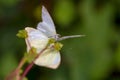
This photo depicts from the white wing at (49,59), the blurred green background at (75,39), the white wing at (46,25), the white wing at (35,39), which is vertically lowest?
the blurred green background at (75,39)

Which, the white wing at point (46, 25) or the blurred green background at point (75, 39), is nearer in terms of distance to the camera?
the white wing at point (46, 25)

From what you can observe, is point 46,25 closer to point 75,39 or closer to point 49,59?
point 49,59

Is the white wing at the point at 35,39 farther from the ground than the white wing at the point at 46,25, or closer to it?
closer to it

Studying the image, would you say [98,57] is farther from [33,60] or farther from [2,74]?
[33,60]

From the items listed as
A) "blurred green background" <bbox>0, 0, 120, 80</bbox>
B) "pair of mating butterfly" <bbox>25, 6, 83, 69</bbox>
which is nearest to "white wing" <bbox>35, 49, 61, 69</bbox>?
"pair of mating butterfly" <bbox>25, 6, 83, 69</bbox>

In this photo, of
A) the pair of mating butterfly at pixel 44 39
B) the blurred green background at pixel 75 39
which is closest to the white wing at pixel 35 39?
the pair of mating butterfly at pixel 44 39

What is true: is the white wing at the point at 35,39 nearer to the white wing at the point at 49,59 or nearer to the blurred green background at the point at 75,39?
the white wing at the point at 49,59

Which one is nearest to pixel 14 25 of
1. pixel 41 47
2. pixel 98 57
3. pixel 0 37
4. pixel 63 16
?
pixel 0 37

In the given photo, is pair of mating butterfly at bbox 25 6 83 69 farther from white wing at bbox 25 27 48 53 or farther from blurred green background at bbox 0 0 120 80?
blurred green background at bbox 0 0 120 80
